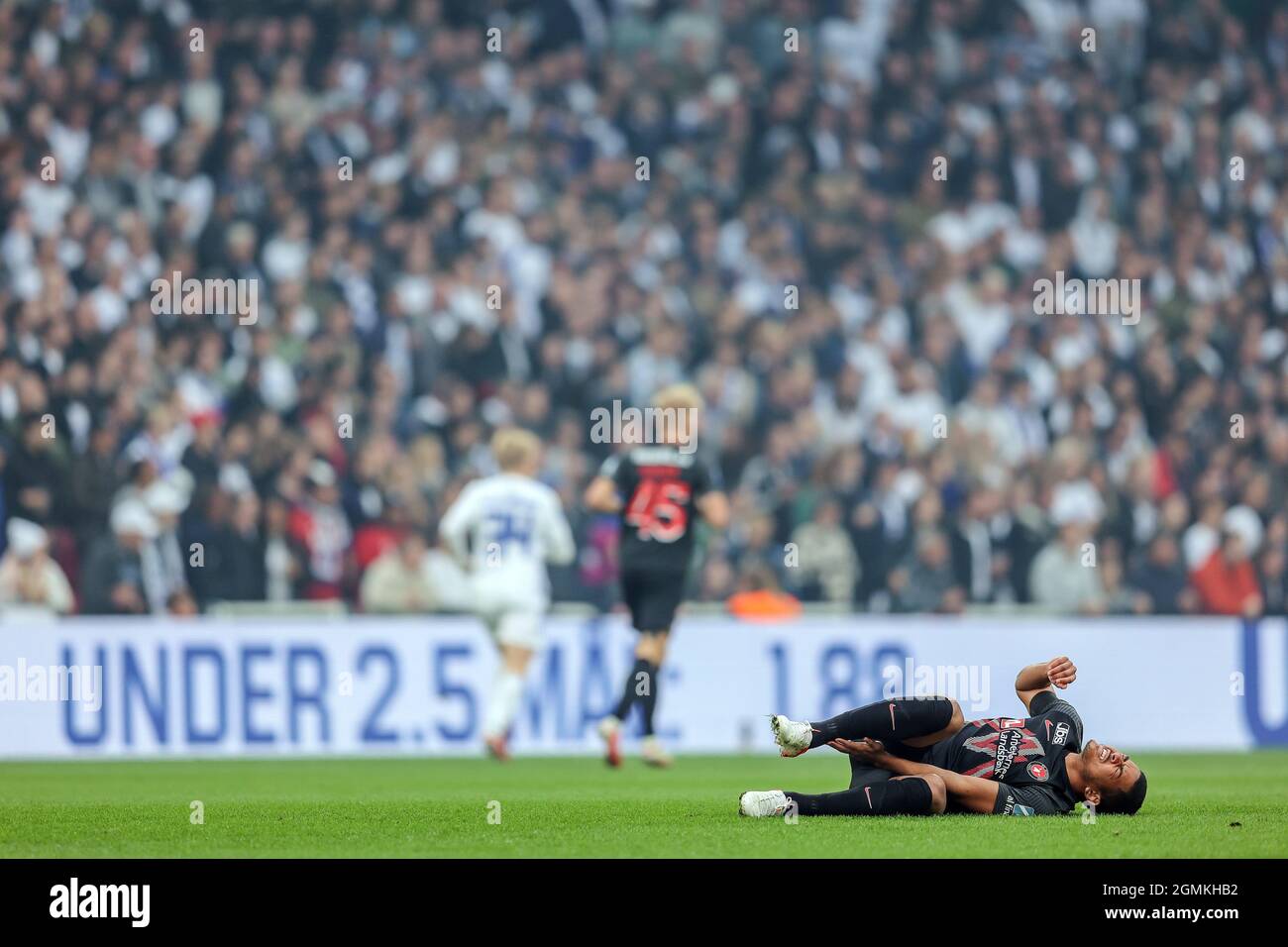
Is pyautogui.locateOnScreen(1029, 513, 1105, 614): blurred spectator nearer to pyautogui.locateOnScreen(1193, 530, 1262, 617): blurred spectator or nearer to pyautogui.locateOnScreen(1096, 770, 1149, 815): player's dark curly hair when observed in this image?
pyautogui.locateOnScreen(1193, 530, 1262, 617): blurred spectator

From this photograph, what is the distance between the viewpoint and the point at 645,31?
2119 centimetres

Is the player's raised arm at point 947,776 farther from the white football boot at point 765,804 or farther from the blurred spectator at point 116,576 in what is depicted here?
the blurred spectator at point 116,576

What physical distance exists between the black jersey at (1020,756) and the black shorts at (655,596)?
4064 mm

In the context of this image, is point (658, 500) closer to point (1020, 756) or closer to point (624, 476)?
point (624, 476)

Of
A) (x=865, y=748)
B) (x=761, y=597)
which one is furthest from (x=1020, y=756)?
(x=761, y=597)

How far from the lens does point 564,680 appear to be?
14.8 meters

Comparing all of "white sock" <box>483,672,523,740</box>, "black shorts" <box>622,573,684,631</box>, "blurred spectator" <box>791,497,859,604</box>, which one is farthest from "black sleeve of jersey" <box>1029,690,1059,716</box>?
"blurred spectator" <box>791,497,859,604</box>

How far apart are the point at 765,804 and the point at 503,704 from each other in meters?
5.09

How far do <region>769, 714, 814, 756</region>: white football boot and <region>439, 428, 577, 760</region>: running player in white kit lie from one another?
5.26 m

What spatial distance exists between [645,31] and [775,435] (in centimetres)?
566

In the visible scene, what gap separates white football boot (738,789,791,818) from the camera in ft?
28.7

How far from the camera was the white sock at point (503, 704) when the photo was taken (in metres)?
13.6
